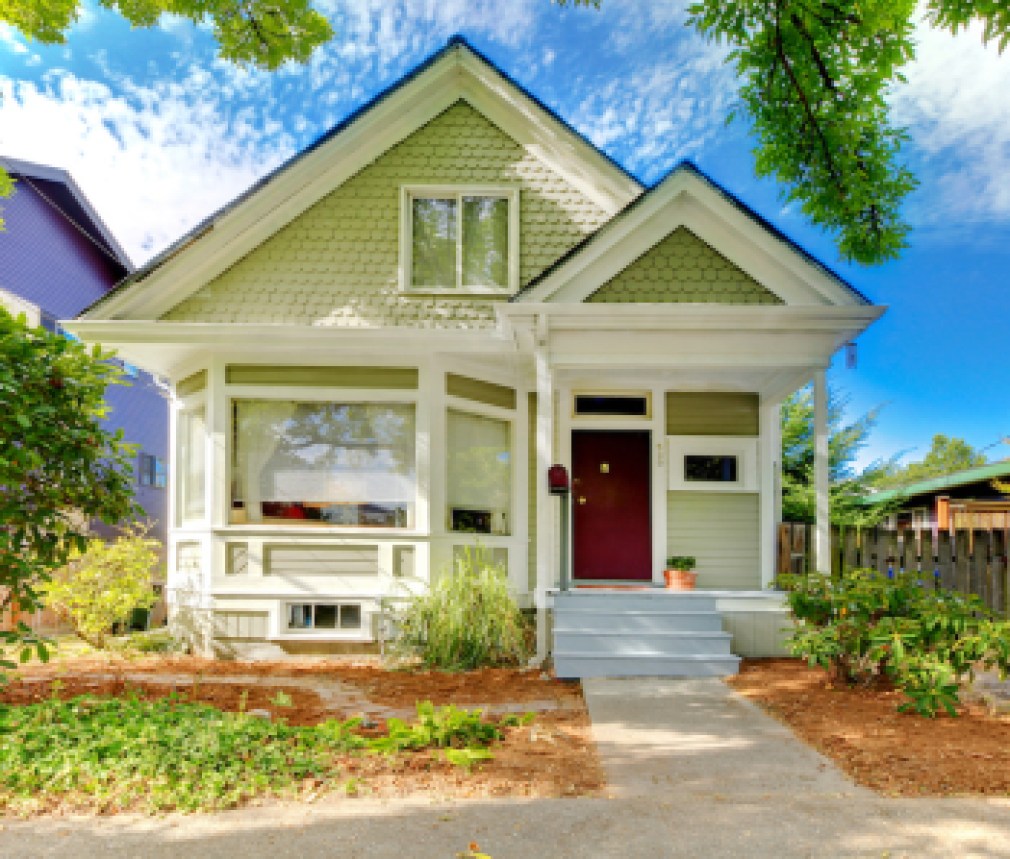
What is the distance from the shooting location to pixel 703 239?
737cm

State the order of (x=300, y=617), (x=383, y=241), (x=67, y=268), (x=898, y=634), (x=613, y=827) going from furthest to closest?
(x=67, y=268) → (x=383, y=241) → (x=300, y=617) → (x=898, y=634) → (x=613, y=827)

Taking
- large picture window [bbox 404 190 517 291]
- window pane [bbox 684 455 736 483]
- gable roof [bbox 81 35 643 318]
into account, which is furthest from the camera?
window pane [bbox 684 455 736 483]

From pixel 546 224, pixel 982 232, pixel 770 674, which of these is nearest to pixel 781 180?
pixel 546 224

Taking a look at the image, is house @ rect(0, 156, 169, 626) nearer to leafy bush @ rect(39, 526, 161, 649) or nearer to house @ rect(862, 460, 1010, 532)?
leafy bush @ rect(39, 526, 161, 649)

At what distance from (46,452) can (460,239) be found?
5202mm

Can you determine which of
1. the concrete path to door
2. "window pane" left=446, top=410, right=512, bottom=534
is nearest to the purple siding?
"window pane" left=446, top=410, right=512, bottom=534

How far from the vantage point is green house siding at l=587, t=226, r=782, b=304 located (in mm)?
7277

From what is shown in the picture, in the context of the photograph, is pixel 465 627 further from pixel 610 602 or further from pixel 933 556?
pixel 933 556

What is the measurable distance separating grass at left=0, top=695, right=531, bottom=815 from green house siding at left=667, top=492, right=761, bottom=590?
4.79 m

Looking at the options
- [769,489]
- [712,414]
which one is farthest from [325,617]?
[769,489]

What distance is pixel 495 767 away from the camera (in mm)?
3875

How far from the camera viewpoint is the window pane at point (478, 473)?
A: 8.52 meters

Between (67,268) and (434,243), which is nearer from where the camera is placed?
(434,243)

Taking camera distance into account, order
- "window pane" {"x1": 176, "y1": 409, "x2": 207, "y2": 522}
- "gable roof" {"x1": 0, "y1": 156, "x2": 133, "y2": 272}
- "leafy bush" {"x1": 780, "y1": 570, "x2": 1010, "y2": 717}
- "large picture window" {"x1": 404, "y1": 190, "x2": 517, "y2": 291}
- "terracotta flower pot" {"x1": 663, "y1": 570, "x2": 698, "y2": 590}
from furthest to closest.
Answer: "gable roof" {"x1": 0, "y1": 156, "x2": 133, "y2": 272}, "large picture window" {"x1": 404, "y1": 190, "x2": 517, "y2": 291}, "window pane" {"x1": 176, "y1": 409, "x2": 207, "y2": 522}, "terracotta flower pot" {"x1": 663, "y1": 570, "x2": 698, "y2": 590}, "leafy bush" {"x1": 780, "y1": 570, "x2": 1010, "y2": 717}
